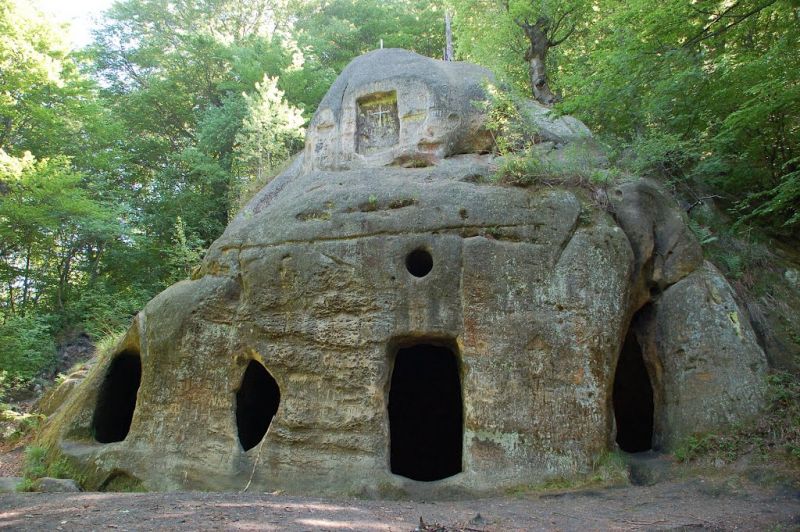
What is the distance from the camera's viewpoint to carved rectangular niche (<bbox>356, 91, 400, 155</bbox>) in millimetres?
12844

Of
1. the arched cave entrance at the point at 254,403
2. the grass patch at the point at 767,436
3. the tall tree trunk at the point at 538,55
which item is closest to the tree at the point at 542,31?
the tall tree trunk at the point at 538,55

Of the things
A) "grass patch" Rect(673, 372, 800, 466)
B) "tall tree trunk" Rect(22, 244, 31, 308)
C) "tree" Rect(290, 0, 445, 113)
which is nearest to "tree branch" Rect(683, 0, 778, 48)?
"grass patch" Rect(673, 372, 800, 466)

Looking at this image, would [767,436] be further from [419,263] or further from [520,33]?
[520,33]

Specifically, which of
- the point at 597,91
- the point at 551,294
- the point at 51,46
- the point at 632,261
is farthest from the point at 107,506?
the point at 51,46

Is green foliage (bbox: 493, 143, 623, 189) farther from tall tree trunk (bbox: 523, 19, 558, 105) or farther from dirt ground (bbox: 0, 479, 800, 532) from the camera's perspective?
tall tree trunk (bbox: 523, 19, 558, 105)

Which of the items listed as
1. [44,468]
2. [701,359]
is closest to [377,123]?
[701,359]

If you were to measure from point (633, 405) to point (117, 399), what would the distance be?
9801 millimetres

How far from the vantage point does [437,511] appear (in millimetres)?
6637

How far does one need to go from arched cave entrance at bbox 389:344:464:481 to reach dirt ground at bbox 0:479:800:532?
5.16 meters

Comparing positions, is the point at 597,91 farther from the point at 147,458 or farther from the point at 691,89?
the point at 147,458

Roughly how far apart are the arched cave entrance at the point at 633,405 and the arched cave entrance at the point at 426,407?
332 centimetres

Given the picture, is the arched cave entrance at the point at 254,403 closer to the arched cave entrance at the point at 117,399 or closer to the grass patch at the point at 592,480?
the arched cave entrance at the point at 117,399

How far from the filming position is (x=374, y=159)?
12.4 m

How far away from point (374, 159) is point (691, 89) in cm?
659
